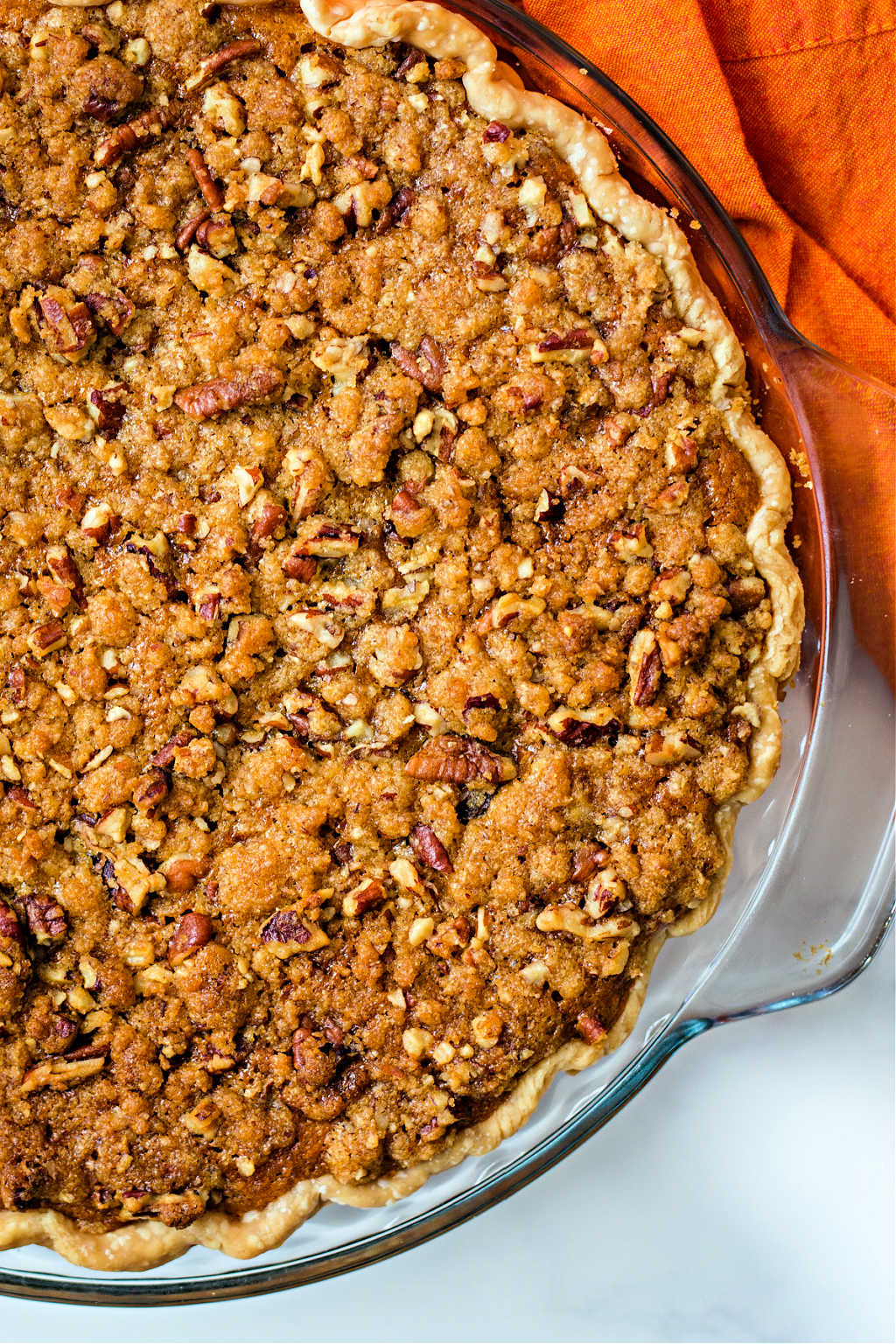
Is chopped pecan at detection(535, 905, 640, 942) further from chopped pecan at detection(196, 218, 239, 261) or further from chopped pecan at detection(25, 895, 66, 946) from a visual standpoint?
chopped pecan at detection(196, 218, 239, 261)

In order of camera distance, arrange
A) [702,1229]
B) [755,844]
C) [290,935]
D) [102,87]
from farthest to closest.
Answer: [702,1229] < [755,844] < [290,935] < [102,87]

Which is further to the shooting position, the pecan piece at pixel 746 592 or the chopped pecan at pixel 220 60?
the pecan piece at pixel 746 592

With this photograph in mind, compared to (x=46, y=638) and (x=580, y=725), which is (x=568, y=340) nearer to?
(x=580, y=725)

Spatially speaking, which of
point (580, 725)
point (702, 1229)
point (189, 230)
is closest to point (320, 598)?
point (580, 725)

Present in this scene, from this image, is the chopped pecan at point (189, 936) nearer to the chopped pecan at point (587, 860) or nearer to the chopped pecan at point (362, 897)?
the chopped pecan at point (362, 897)

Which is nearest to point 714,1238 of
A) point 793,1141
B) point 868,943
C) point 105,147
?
point 793,1141

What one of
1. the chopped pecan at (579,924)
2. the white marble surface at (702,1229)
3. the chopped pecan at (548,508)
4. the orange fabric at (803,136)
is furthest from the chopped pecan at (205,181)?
the white marble surface at (702,1229)
